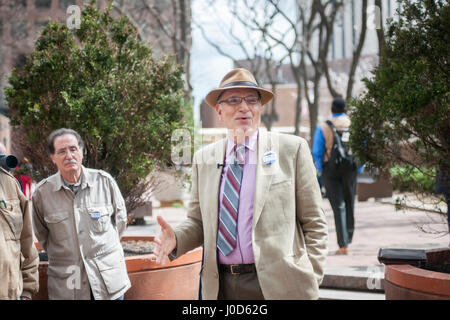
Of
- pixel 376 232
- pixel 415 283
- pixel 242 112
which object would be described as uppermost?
pixel 242 112

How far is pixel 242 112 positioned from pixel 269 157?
305mm

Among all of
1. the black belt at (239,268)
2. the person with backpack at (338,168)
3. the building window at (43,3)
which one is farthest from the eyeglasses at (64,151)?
the building window at (43,3)

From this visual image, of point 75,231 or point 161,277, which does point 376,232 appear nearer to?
point 161,277

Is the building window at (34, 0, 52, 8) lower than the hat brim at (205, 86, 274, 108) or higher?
higher

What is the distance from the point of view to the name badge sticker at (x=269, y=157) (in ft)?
9.48

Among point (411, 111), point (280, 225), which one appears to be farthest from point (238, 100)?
point (411, 111)

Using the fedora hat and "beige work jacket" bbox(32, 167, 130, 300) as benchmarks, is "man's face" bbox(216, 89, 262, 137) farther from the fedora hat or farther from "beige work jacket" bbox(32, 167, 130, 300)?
"beige work jacket" bbox(32, 167, 130, 300)

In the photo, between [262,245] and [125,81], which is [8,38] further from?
[262,245]

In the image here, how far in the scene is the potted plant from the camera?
14.4 ft

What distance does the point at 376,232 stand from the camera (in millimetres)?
10320

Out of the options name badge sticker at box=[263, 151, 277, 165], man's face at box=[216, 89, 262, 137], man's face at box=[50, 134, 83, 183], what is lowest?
man's face at box=[50, 134, 83, 183]

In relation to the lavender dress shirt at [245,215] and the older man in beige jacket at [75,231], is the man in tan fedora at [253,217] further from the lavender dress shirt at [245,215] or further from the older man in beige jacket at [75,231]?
the older man in beige jacket at [75,231]

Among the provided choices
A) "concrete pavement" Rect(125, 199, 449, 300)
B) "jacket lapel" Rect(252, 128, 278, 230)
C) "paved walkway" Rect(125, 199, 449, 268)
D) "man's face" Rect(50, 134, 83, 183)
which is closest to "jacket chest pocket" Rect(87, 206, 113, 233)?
"man's face" Rect(50, 134, 83, 183)

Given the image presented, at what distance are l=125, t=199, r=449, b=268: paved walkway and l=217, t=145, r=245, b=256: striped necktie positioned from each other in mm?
2706
